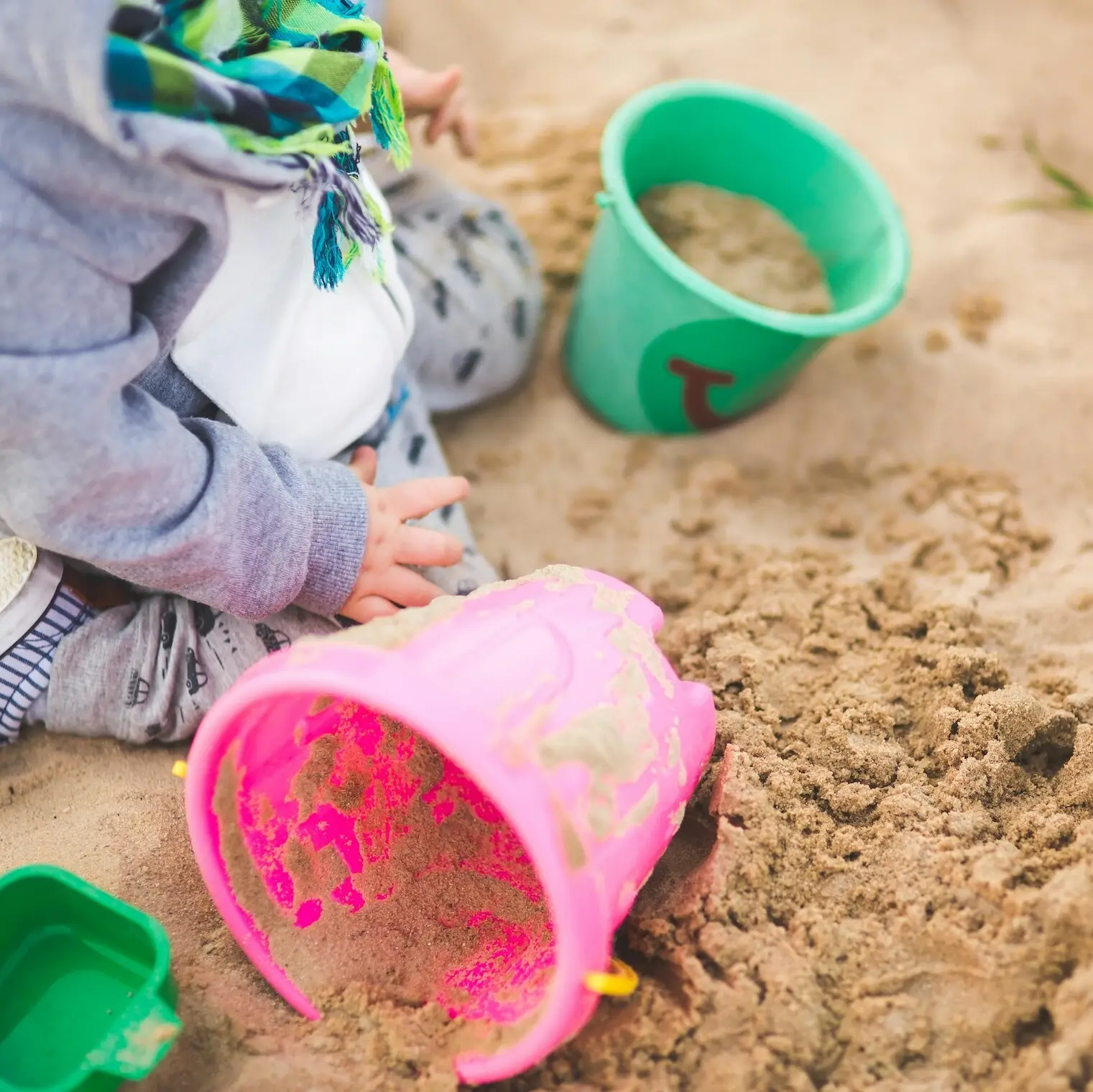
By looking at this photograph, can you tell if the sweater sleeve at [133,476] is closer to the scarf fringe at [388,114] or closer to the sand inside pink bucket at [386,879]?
the sand inside pink bucket at [386,879]

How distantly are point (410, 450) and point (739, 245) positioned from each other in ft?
1.95

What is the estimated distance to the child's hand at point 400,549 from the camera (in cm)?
102

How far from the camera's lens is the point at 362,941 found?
36.9 inches

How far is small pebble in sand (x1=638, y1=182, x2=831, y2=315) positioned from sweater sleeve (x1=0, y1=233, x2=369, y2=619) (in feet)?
2.28

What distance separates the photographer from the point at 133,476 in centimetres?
82

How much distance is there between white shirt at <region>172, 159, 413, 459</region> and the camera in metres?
0.91

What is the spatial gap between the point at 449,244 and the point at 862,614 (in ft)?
2.42

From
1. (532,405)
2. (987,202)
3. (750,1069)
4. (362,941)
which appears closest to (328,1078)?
(362,941)

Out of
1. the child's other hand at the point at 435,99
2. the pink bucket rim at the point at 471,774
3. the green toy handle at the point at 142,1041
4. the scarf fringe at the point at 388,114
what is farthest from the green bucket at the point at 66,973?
the child's other hand at the point at 435,99

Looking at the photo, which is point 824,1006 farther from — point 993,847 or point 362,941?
point 362,941

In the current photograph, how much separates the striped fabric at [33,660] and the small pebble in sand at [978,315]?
124cm

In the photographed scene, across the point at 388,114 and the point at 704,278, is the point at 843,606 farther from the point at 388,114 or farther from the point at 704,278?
the point at 388,114

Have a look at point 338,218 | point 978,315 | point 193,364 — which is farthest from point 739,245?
point 193,364

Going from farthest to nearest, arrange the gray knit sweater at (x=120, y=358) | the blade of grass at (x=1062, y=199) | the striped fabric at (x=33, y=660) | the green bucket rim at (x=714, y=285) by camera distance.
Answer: the blade of grass at (x=1062, y=199) → the green bucket rim at (x=714, y=285) → the striped fabric at (x=33, y=660) → the gray knit sweater at (x=120, y=358)
